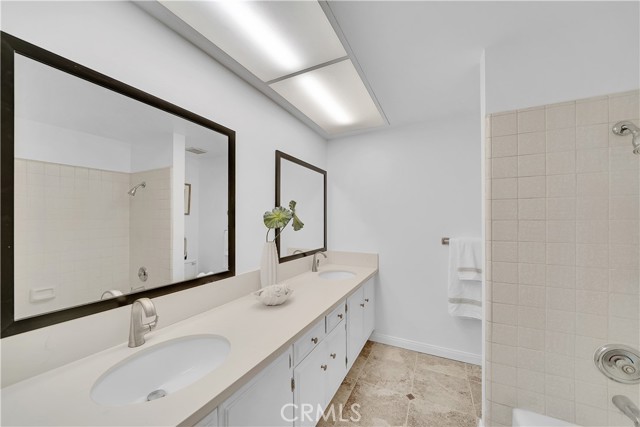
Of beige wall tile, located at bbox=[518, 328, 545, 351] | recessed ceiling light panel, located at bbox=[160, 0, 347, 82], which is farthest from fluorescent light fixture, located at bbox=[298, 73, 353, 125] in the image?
beige wall tile, located at bbox=[518, 328, 545, 351]

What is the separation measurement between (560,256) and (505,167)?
1.68 ft

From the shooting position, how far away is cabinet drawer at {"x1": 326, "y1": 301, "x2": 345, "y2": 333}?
1418mm

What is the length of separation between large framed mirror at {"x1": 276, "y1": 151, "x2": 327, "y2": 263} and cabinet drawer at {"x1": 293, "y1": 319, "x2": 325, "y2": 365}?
0.72 meters

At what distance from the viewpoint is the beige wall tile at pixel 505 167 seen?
1.20 m

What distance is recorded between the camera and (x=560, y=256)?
111cm

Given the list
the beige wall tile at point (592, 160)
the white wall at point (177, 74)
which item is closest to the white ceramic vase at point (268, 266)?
the white wall at point (177, 74)

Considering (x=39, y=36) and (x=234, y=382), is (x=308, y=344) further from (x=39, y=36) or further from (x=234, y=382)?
(x=39, y=36)

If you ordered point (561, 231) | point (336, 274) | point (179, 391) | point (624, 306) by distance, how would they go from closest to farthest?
point (179, 391), point (624, 306), point (561, 231), point (336, 274)

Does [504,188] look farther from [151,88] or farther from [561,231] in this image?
[151,88]

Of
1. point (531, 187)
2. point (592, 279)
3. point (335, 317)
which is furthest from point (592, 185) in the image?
Answer: point (335, 317)

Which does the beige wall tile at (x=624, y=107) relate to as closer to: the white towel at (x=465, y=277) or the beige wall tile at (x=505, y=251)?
the beige wall tile at (x=505, y=251)

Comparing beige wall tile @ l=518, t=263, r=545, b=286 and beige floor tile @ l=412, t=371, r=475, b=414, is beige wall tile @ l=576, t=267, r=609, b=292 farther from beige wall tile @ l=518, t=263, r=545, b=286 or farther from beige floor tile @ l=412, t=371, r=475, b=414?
beige floor tile @ l=412, t=371, r=475, b=414

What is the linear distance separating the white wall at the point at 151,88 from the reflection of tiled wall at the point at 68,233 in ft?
0.42

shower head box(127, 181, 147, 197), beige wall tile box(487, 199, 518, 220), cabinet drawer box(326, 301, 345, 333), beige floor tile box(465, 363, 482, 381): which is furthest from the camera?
beige floor tile box(465, 363, 482, 381)
